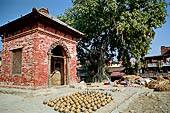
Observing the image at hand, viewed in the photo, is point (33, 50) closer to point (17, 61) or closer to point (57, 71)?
point (17, 61)

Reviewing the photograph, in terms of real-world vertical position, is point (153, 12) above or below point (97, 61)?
above

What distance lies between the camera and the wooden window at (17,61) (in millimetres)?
8000

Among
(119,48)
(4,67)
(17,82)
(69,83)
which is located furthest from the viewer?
(119,48)

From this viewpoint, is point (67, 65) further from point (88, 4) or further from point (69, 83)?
point (88, 4)

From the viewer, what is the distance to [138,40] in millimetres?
15602

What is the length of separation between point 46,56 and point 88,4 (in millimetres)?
10998

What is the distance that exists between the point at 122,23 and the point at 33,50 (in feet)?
36.0

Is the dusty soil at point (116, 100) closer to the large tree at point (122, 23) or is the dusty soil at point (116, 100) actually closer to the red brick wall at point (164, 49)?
the large tree at point (122, 23)

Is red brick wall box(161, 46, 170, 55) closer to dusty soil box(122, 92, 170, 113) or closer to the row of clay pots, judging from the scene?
dusty soil box(122, 92, 170, 113)

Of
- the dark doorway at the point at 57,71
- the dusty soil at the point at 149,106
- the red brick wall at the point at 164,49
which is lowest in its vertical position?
the dusty soil at the point at 149,106

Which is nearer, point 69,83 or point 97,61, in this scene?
point 69,83

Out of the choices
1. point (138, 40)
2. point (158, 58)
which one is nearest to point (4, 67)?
point (138, 40)

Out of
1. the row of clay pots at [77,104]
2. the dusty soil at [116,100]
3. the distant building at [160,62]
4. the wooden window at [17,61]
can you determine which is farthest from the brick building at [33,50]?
the distant building at [160,62]

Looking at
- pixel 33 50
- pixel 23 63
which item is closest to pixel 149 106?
pixel 33 50
